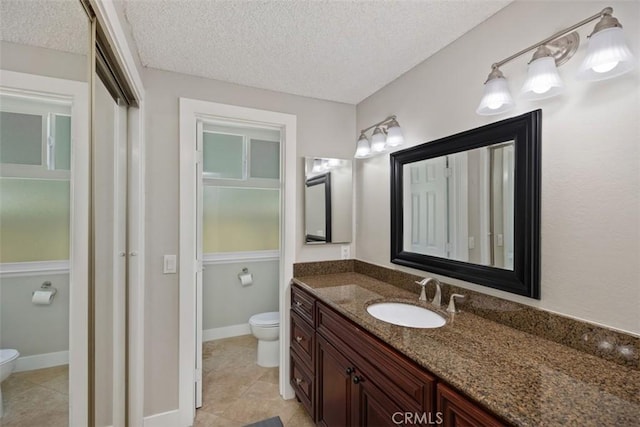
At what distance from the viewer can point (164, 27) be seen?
1.50 meters

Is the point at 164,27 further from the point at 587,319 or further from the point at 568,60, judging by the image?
the point at 587,319

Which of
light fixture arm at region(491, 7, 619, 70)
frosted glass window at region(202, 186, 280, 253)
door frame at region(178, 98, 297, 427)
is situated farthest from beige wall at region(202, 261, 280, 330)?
light fixture arm at region(491, 7, 619, 70)

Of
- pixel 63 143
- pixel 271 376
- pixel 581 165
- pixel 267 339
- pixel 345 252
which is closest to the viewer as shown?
pixel 63 143

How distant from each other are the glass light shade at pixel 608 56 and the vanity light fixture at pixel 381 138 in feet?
3.30

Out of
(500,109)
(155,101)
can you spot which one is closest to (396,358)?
(500,109)

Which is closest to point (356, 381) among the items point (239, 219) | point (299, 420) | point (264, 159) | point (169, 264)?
point (299, 420)

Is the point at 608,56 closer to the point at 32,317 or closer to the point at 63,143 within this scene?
the point at 63,143

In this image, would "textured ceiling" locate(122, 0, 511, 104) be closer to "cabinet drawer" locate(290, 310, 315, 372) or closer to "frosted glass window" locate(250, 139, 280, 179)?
"frosted glass window" locate(250, 139, 280, 179)

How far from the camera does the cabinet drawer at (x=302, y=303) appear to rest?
1865mm

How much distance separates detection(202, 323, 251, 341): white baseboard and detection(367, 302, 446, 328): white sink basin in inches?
87.1

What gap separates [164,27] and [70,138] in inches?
39.5

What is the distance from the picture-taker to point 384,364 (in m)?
1.17

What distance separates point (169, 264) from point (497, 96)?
2.05 m

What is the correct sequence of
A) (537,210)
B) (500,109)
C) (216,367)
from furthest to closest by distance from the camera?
(216,367), (500,109), (537,210)
